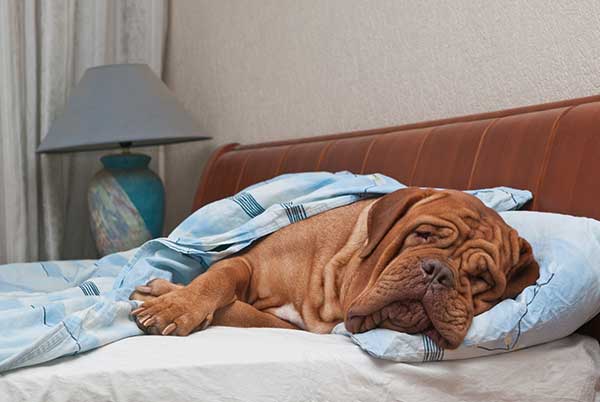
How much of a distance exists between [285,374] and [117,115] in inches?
83.6

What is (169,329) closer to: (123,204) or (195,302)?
(195,302)

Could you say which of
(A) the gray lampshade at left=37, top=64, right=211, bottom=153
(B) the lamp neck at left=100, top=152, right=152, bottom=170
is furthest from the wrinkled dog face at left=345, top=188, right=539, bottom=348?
(B) the lamp neck at left=100, top=152, right=152, bottom=170

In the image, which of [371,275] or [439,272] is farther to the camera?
[371,275]

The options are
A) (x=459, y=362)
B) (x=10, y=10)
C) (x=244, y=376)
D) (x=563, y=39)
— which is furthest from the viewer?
(x=10, y=10)

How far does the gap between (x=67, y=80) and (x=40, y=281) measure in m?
1.53

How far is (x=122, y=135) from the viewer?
3.13 m

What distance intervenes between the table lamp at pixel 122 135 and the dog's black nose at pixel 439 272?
198 cm

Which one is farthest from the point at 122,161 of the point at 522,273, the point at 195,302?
the point at 522,273

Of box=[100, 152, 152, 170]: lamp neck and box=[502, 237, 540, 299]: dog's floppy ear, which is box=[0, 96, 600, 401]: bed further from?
box=[100, 152, 152, 170]: lamp neck

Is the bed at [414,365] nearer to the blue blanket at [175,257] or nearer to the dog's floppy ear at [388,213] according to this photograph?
the blue blanket at [175,257]

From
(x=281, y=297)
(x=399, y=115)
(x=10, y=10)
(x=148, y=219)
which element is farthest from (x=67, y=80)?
(x=281, y=297)

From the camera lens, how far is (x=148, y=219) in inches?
133

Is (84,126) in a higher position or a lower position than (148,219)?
higher

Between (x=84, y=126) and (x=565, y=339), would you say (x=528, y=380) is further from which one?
(x=84, y=126)
